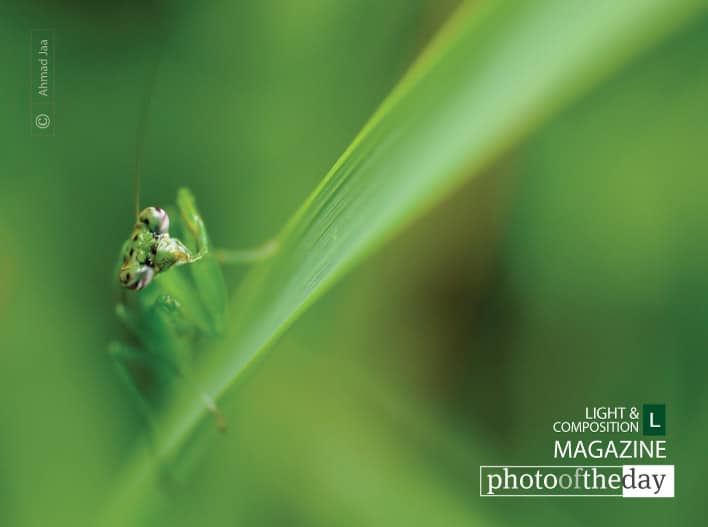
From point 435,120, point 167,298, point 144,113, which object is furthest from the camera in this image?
point 144,113

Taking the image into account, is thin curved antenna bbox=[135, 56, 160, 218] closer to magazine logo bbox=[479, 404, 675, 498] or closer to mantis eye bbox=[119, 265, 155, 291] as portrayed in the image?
mantis eye bbox=[119, 265, 155, 291]

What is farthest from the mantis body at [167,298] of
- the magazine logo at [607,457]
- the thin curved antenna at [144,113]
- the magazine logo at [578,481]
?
the magazine logo at [607,457]

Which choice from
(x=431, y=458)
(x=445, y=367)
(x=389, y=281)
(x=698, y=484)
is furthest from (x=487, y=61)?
(x=698, y=484)

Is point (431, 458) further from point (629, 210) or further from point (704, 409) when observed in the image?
point (629, 210)

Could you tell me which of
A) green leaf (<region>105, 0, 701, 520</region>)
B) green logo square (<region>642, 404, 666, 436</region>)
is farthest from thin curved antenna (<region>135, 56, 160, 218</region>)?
green logo square (<region>642, 404, 666, 436</region>)

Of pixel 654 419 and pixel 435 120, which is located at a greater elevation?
pixel 435 120

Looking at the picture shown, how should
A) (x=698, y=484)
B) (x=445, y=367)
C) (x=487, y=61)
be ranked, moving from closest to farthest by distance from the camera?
(x=487, y=61)
(x=698, y=484)
(x=445, y=367)

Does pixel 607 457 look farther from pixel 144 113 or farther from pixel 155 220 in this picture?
pixel 144 113

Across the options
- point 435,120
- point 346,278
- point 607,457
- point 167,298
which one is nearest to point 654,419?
point 607,457
